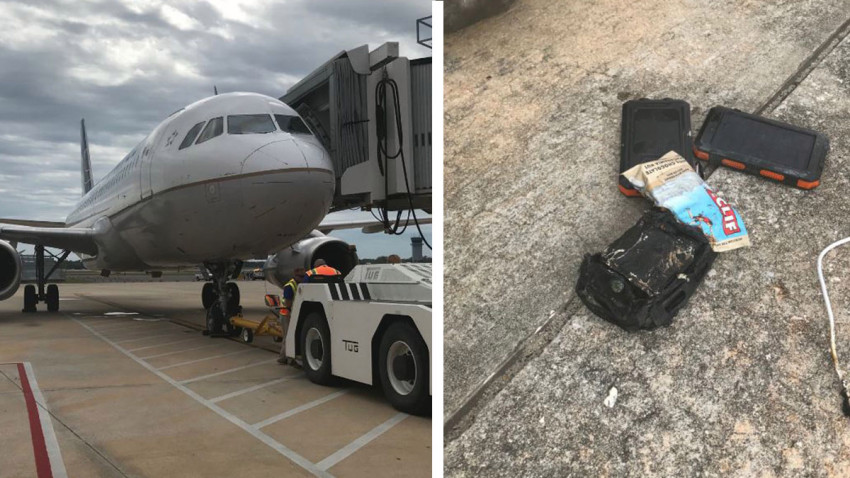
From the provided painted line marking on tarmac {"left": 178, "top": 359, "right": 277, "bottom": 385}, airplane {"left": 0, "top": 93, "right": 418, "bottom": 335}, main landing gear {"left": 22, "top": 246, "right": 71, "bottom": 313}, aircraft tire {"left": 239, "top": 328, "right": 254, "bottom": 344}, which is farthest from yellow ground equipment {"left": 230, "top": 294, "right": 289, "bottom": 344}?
main landing gear {"left": 22, "top": 246, "right": 71, "bottom": 313}

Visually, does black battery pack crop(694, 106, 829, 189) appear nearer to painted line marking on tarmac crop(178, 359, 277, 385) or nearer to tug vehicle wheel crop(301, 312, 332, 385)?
tug vehicle wheel crop(301, 312, 332, 385)

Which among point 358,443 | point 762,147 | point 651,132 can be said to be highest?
point 651,132

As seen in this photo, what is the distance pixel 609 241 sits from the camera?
4227 mm


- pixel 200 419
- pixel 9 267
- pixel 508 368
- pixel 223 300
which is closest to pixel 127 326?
pixel 9 267

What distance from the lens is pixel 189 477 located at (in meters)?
4.04

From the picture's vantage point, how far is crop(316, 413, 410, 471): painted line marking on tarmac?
4.39 m

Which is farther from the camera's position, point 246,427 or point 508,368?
point 246,427

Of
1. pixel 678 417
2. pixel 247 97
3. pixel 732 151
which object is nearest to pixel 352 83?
pixel 247 97

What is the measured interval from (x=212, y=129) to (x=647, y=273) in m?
8.00

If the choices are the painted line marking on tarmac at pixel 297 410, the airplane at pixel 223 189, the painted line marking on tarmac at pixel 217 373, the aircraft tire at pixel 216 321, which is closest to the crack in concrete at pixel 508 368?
the painted line marking on tarmac at pixel 297 410

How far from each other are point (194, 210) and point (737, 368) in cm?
849

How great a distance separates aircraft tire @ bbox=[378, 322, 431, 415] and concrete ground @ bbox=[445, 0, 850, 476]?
4.61 ft

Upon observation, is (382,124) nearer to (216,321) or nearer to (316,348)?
(316,348)

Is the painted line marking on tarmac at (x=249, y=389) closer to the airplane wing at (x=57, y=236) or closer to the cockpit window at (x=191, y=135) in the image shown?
the cockpit window at (x=191, y=135)
